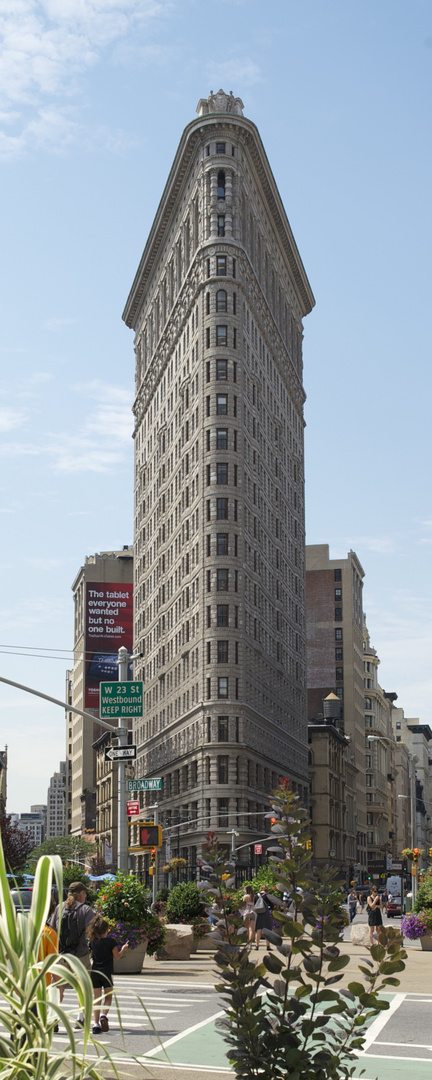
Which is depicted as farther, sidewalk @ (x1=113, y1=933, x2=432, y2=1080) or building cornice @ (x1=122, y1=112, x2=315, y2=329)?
building cornice @ (x1=122, y1=112, x2=315, y2=329)

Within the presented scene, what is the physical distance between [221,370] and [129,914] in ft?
248

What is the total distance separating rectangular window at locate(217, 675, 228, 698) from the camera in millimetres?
91875

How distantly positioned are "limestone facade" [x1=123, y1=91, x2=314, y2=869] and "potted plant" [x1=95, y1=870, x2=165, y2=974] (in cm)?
5417

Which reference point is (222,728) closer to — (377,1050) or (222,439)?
(222,439)

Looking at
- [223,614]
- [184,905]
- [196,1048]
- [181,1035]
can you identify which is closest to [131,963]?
[184,905]

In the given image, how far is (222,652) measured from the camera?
92.1m

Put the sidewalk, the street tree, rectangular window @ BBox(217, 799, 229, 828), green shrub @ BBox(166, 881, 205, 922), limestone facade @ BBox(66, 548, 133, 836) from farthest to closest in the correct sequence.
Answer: limestone facade @ BBox(66, 548, 133, 836) < rectangular window @ BBox(217, 799, 229, 828) < the street tree < green shrub @ BBox(166, 881, 205, 922) < the sidewalk

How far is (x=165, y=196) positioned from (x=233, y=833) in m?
60.5

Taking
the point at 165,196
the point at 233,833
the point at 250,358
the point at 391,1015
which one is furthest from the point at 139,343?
the point at 391,1015

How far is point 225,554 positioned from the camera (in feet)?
306

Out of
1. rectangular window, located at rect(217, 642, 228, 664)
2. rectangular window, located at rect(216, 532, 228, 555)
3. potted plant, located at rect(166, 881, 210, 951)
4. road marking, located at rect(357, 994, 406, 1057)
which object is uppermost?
rectangular window, located at rect(216, 532, 228, 555)

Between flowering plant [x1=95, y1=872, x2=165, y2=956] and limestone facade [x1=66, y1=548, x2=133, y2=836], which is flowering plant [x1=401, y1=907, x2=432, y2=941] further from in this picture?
limestone facade [x1=66, y1=548, x2=133, y2=836]

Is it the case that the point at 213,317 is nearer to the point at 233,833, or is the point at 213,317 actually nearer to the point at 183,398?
the point at 183,398

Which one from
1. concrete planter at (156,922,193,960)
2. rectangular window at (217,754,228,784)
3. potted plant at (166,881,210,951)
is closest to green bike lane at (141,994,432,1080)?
concrete planter at (156,922,193,960)
